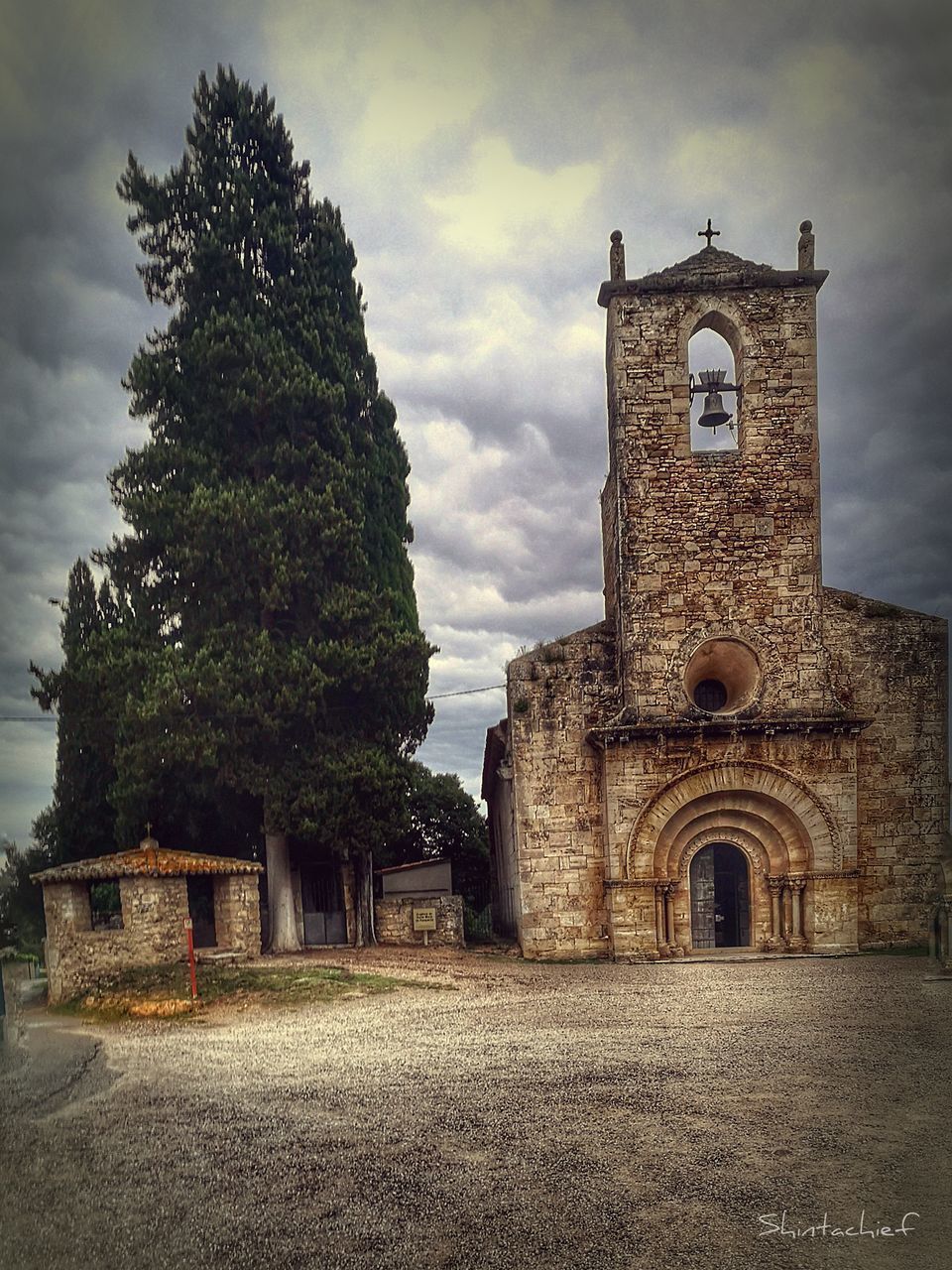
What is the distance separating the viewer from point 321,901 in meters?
17.3

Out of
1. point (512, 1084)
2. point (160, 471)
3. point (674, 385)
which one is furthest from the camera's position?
point (160, 471)

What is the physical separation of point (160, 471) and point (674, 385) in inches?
401

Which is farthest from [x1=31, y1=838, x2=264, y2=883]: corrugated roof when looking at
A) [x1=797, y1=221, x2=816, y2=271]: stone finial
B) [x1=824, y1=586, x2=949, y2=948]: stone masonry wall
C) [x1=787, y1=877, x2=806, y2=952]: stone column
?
[x1=797, y1=221, x2=816, y2=271]: stone finial

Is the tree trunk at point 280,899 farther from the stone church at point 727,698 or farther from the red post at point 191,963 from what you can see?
the stone church at point 727,698

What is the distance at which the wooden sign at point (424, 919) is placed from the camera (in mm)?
15382

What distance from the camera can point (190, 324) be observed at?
15.2 m

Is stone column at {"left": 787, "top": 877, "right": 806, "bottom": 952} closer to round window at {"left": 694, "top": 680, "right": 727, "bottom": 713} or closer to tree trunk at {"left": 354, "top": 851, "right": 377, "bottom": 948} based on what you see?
round window at {"left": 694, "top": 680, "right": 727, "bottom": 713}

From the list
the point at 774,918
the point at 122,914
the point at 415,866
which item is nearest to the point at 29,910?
the point at 122,914

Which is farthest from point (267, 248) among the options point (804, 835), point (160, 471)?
point (804, 835)

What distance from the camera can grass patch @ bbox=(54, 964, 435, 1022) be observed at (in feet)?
33.9

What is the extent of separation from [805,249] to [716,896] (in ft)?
41.9

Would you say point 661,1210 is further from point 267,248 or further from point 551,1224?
point 267,248

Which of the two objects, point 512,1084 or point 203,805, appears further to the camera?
point 203,805

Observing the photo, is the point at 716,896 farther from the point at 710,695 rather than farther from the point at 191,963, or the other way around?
the point at 191,963
